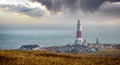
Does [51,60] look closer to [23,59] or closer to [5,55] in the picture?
[23,59]

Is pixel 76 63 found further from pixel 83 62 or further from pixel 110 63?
pixel 110 63

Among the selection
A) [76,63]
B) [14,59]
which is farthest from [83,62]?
[14,59]

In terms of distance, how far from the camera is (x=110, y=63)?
2762 centimetres

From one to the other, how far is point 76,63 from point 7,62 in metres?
6.92

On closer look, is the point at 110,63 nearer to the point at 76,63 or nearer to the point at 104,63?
the point at 104,63

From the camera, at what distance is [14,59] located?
27.5 meters

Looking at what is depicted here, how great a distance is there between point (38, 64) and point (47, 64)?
2.91ft

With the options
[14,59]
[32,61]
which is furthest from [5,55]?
[32,61]

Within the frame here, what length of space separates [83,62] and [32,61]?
5.30 metres

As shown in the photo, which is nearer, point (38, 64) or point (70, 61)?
point (38, 64)

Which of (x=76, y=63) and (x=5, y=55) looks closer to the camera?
(x=76, y=63)

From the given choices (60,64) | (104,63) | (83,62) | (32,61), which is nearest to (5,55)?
(32,61)

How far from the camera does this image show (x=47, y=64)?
2616cm

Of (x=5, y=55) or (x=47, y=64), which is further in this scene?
(x=5, y=55)
